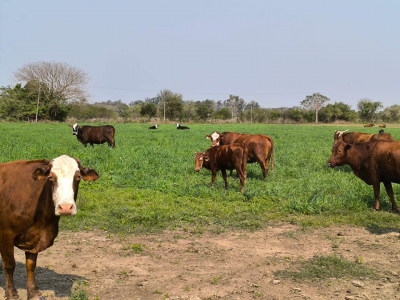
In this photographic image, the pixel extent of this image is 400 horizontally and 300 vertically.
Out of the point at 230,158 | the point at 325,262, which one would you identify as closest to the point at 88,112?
the point at 230,158

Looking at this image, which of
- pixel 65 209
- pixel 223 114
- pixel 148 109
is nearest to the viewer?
pixel 65 209

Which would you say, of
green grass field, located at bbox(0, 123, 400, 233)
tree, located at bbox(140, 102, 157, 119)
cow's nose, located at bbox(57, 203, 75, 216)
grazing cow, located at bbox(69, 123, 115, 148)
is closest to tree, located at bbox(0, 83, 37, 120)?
tree, located at bbox(140, 102, 157, 119)

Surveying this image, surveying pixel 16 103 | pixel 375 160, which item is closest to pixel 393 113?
pixel 16 103

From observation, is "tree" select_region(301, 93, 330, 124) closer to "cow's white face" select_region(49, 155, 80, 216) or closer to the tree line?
the tree line

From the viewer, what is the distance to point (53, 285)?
15.7 feet

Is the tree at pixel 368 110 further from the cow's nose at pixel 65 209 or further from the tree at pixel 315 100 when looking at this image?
the cow's nose at pixel 65 209

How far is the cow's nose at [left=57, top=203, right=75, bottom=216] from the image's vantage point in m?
3.88

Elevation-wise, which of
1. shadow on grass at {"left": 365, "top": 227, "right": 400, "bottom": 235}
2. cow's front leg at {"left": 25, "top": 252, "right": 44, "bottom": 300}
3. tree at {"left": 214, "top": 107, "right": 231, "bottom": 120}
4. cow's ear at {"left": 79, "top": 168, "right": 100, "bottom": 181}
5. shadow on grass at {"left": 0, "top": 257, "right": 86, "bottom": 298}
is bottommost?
shadow on grass at {"left": 0, "top": 257, "right": 86, "bottom": 298}

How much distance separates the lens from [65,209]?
12.8ft

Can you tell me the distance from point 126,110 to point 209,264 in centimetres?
8589

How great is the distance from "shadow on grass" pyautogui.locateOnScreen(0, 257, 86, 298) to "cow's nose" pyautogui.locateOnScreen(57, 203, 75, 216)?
1299 mm

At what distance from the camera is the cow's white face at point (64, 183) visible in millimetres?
3915

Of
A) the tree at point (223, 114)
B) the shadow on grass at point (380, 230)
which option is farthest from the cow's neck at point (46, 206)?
the tree at point (223, 114)

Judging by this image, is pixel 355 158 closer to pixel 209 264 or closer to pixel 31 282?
pixel 209 264
